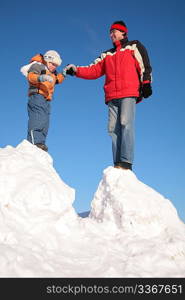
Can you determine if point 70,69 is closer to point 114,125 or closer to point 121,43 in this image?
point 121,43

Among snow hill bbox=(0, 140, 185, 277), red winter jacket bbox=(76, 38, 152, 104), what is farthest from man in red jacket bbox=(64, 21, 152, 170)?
snow hill bbox=(0, 140, 185, 277)

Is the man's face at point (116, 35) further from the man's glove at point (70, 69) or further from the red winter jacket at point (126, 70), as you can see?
the man's glove at point (70, 69)

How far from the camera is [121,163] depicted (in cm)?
523

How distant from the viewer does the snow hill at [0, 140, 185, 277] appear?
10.3 ft

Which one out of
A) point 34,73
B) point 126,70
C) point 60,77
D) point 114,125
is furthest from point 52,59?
point 114,125

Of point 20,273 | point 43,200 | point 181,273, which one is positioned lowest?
point 181,273

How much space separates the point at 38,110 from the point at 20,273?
3749 mm

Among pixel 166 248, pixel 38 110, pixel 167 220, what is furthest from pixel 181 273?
pixel 38 110

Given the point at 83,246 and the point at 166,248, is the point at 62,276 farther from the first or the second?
the point at 166,248

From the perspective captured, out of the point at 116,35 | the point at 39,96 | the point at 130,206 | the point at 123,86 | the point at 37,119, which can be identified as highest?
the point at 116,35

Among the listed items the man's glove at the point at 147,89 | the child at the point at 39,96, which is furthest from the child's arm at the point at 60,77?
the man's glove at the point at 147,89

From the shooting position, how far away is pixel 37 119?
600cm

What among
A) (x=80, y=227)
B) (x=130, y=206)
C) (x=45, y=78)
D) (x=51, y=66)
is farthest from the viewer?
(x=51, y=66)

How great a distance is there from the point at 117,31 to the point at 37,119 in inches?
84.4
